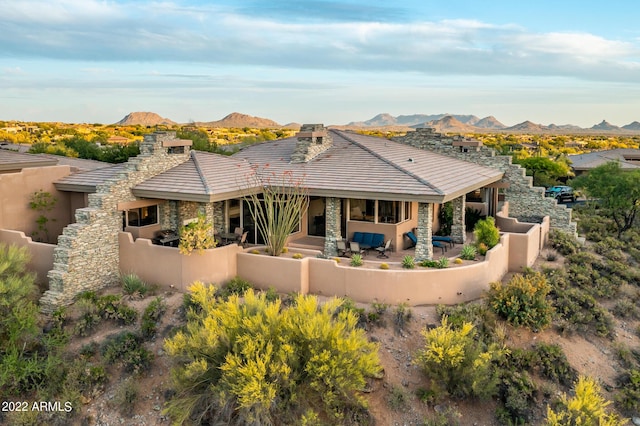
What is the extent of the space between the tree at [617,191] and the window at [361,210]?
1443 centimetres

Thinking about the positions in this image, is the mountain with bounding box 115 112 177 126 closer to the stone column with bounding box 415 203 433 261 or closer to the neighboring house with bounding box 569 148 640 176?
the neighboring house with bounding box 569 148 640 176

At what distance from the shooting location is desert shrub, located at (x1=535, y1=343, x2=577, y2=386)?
14641 mm

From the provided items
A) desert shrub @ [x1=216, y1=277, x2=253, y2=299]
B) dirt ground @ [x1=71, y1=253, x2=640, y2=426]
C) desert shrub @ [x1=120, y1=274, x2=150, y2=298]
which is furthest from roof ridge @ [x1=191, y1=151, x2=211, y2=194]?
dirt ground @ [x1=71, y1=253, x2=640, y2=426]

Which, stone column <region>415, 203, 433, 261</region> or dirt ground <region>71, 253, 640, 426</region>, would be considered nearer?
dirt ground <region>71, 253, 640, 426</region>

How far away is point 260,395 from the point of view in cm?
1114

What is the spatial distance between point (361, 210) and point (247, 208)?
4515mm

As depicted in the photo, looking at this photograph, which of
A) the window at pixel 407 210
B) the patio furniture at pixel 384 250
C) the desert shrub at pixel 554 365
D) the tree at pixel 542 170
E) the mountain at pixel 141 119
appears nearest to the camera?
the desert shrub at pixel 554 365

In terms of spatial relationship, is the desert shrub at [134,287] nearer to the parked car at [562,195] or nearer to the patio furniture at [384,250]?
the patio furniture at [384,250]

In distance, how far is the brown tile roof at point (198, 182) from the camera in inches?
727

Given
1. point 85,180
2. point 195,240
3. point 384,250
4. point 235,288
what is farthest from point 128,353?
point 384,250

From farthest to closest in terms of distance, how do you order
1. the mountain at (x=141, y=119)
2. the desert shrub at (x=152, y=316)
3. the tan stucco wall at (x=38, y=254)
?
the mountain at (x=141, y=119) → the tan stucco wall at (x=38, y=254) → the desert shrub at (x=152, y=316)

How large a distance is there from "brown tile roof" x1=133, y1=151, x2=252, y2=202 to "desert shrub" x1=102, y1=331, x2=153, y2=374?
503 cm

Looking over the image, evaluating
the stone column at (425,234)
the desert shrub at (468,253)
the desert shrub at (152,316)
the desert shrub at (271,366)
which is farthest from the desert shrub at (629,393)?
the desert shrub at (152,316)

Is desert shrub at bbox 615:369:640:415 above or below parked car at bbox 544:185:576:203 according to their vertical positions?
below
